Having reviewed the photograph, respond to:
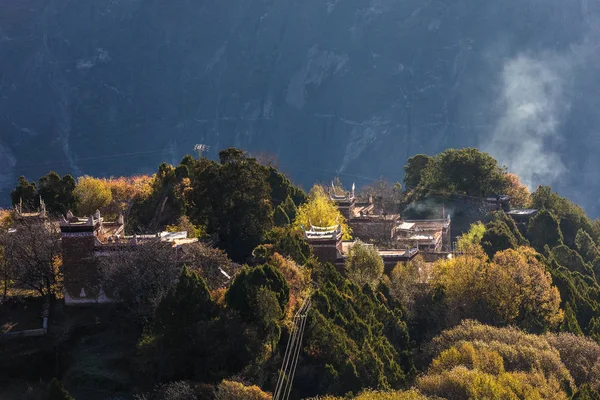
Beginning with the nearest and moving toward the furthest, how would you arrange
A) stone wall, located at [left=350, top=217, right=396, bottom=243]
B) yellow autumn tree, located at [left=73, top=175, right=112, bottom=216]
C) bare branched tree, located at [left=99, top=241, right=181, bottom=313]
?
bare branched tree, located at [left=99, top=241, right=181, bottom=313] → yellow autumn tree, located at [left=73, top=175, right=112, bottom=216] → stone wall, located at [left=350, top=217, right=396, bottom=243]

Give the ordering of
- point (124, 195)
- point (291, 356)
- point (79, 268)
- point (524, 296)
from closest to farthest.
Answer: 1. point (291, 356)
2. point (79, 268)
3. point (524, 296)
4. point (124, 195)

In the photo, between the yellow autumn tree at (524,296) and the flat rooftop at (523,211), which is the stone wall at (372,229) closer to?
the yellow autumn tree at (524,296)

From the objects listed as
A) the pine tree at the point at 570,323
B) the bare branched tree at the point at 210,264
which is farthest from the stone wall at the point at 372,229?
the bare branched tree at the point at 210,264

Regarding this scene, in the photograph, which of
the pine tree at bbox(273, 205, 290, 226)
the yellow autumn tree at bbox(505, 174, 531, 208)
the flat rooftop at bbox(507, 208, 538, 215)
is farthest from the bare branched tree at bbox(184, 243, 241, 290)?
the yellow autumn tree at bbox(505, 174, 531, 208)

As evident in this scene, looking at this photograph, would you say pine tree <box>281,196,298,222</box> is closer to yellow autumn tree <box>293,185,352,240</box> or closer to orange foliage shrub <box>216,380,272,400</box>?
yellow autumn tree <box>293,185,352,240</box>

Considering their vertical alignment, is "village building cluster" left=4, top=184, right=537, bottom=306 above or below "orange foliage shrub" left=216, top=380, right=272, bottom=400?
above

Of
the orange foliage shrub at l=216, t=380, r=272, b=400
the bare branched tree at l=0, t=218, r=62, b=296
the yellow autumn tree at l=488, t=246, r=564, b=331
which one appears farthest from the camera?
the yellow autumn tree at l=488, t=246, r=564, b=331

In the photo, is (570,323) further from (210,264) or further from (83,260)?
(83,260)

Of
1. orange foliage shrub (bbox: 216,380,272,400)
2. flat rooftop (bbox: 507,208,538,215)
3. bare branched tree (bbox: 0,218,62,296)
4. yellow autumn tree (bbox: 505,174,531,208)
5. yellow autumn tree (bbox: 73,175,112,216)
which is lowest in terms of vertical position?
orange foliage shrub (bbox: 216,380,272,400)

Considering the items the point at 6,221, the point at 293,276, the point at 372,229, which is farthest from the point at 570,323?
the point at 6,221
